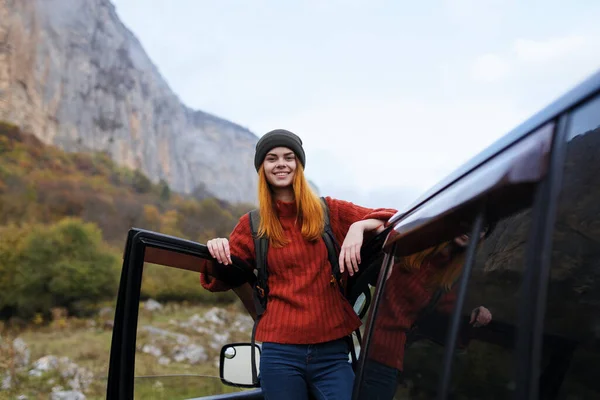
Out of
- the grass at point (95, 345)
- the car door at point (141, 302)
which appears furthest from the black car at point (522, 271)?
the grass at point (95, 345)

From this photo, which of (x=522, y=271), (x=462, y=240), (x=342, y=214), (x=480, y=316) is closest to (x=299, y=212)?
(x=342, y=214)

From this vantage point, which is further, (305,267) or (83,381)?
(83,381)

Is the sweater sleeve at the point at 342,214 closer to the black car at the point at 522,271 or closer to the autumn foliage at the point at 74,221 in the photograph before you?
the black car at the point at 522,271

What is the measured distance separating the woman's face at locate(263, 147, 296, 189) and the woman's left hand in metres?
0.35

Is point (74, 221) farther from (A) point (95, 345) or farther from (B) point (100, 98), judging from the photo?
(B) point (100, 98)

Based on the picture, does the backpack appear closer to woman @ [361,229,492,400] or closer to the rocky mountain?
woman @ [361,229,492,400]

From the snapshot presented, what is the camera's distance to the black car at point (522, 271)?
1.85 ft

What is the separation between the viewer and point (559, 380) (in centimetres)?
55

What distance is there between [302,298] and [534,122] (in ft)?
3.75

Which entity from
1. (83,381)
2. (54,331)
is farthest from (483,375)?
(54,331)

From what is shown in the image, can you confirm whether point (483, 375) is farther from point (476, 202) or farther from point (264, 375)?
point (264, 375)

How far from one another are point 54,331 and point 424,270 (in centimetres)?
3341

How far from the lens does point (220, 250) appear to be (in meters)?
1.73

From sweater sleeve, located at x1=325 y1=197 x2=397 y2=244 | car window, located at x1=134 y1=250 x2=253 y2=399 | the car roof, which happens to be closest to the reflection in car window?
the car roof
